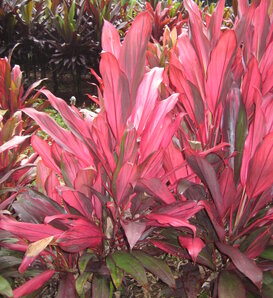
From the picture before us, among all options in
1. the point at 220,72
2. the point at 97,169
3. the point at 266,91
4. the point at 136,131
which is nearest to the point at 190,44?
the point at 220,72

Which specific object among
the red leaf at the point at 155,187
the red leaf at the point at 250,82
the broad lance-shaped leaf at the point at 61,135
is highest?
the red leaf at the point at 250,82

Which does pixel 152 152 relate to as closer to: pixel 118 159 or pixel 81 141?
pixel 118 159

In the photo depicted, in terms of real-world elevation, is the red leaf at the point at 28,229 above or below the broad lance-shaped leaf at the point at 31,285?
above

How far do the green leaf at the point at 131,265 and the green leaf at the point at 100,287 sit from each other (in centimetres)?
8

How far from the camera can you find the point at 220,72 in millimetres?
1292

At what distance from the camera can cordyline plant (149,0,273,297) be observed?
122 cm

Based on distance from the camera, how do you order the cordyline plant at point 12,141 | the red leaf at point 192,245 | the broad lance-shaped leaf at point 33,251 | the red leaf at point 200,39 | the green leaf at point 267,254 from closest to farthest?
the broad lance-shaped leaf at point 33,251 → the red leaf at point 192,245 → the green leaf at point 267,254 → the red leaf at point 200,39 → the cordyline plant at point 12,141

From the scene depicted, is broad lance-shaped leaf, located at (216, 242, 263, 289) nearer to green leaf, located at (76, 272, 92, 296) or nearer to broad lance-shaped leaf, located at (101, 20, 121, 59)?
green leaf, located at (76, 272, 92, 296)

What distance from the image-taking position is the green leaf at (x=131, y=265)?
3.91 feet

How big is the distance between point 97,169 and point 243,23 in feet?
2.15

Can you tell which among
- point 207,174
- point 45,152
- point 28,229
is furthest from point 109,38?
point 28,229

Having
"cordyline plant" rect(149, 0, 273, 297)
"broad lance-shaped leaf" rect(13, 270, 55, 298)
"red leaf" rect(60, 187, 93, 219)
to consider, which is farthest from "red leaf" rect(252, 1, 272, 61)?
"broad lance-shaped leaf" rect(13, 270, 55, 298)

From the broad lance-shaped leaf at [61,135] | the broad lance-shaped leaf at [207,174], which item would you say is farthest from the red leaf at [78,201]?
the broad lance-shaped leaf at [207,174]

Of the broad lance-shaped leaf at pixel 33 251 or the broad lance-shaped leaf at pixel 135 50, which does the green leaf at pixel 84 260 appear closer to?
the broad lance-shaped leaf at pixel 33 251
